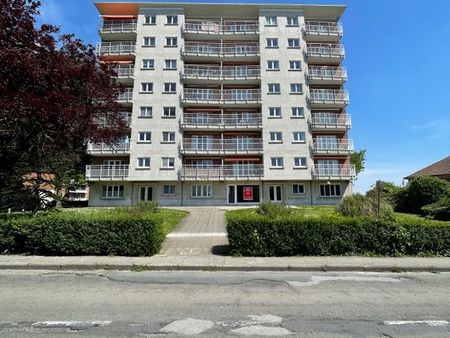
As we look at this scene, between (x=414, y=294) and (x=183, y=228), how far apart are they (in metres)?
12.1

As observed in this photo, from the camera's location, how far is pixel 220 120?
37.4 meters

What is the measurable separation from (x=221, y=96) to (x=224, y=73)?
317 centimetres

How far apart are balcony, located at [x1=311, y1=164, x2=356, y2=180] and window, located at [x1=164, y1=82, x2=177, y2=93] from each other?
60.6ft

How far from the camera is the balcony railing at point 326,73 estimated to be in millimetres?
38469

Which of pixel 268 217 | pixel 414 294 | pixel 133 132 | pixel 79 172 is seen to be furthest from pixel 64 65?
pixel 79 172

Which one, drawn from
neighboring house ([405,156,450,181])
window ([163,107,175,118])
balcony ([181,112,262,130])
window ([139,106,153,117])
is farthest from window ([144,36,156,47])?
neighboring house ([405,156,450,181])

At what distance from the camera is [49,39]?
12391 millimetres

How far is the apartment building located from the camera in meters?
36.2

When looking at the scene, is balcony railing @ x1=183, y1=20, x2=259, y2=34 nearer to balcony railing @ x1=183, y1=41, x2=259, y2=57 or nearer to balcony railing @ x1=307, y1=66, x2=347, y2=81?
balcony railing @ x1=183, y1=41, x2=259, y2=57

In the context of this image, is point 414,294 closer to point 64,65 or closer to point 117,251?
point 117,251

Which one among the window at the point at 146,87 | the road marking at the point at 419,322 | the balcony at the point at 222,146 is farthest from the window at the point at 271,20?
the road marking at the point at 419,322

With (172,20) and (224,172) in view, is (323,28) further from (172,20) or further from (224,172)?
(224,172)

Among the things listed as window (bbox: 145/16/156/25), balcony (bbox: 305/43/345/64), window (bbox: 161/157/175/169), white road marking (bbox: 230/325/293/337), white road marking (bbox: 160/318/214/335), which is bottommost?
white road marking (bbox: 230/325/293/337)

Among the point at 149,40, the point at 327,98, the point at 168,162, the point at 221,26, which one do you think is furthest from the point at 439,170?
the point at 149,40
